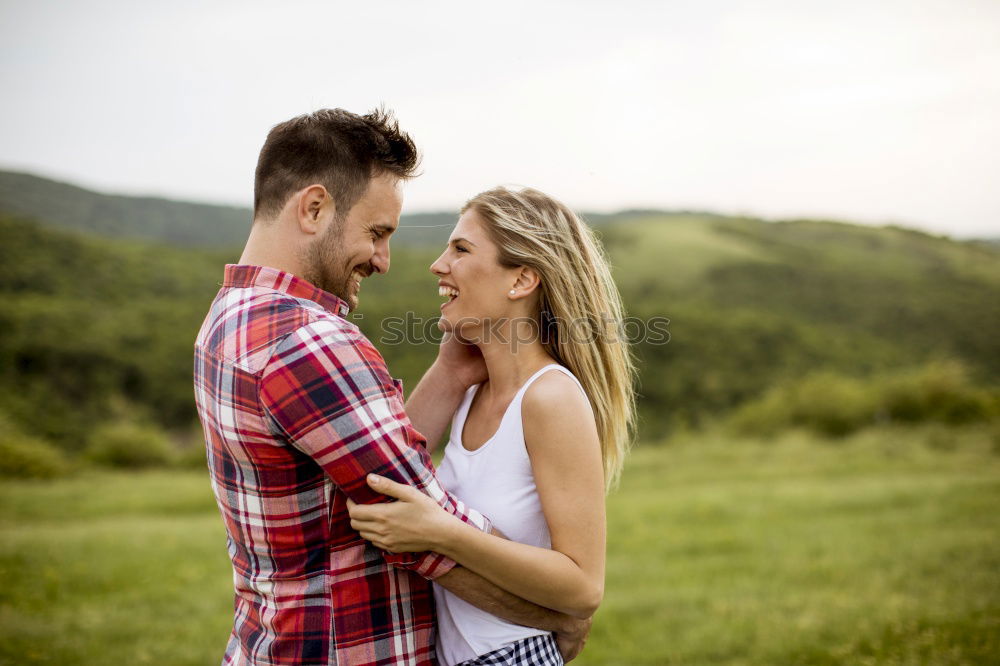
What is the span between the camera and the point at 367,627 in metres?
2.02

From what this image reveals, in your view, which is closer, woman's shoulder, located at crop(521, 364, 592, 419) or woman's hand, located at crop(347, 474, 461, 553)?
woman's hand, located at crop(347, 474, 461, 553)

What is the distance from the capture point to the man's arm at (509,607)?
2.07 metres

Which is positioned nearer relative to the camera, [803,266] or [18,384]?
[18,384]

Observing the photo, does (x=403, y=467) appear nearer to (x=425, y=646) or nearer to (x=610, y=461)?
(x=425, y=646)

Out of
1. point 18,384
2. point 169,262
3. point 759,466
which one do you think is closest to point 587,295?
point 759,466

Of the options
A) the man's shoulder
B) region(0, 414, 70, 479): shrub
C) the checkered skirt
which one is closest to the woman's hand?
the man's shoulder

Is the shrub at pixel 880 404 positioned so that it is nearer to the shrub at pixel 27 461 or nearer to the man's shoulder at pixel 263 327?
the shrub at pixel 27 461

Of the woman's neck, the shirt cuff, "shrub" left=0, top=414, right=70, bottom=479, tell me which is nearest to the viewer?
the shirt cuff

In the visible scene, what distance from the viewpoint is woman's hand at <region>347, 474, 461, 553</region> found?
1.90 meters

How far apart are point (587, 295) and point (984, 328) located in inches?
1492

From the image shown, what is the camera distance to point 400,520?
190 cm

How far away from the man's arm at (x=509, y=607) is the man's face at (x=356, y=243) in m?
0.97

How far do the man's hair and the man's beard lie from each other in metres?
0.09

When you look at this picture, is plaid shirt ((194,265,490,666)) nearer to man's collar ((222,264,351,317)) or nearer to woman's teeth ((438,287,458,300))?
man's collar ((222,264,351,317))
